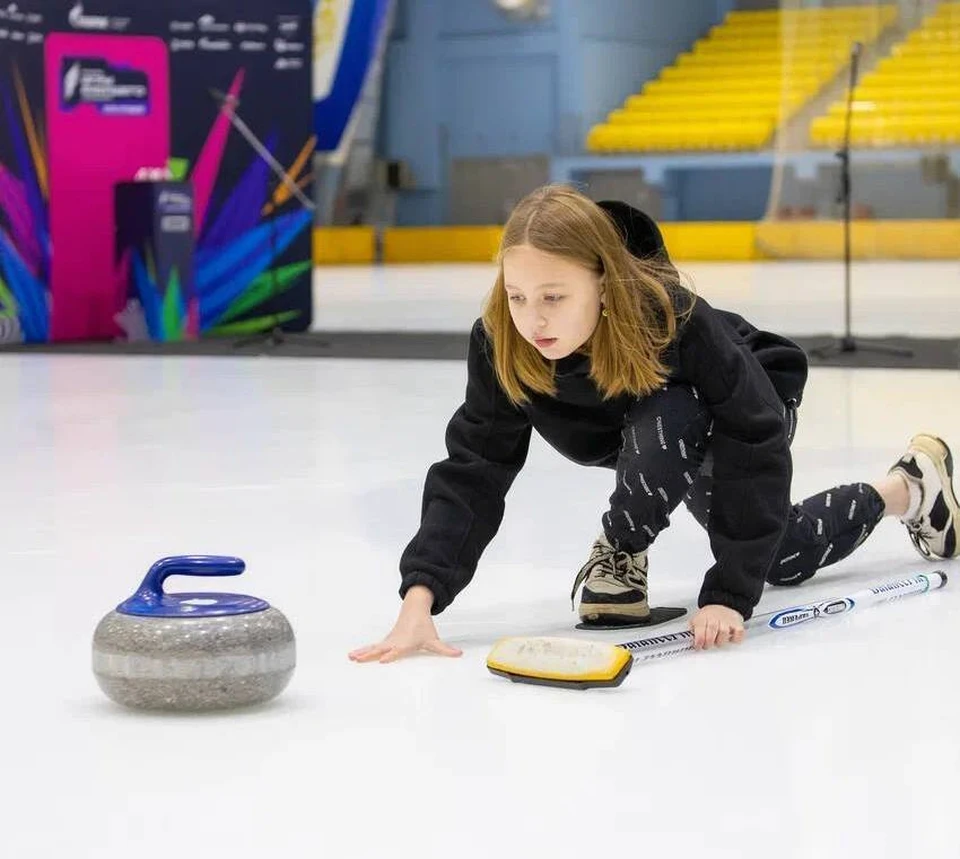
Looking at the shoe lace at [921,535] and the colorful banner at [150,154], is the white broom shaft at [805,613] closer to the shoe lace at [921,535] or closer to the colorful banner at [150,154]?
the shoe lace at [921,535]

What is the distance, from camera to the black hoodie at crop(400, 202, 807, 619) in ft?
6.81

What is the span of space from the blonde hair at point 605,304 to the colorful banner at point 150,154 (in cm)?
606

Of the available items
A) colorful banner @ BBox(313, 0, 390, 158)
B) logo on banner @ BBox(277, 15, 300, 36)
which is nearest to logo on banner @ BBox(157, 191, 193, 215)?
logo on banner @ BBox(277, 15, 300, 36)

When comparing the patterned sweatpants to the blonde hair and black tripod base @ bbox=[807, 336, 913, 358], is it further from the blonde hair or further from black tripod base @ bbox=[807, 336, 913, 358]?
black tripod base @ bbox=[807, 336, 913, 358]

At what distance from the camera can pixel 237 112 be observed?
331 inches

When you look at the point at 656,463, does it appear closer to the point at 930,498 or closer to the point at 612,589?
the point at 612,589

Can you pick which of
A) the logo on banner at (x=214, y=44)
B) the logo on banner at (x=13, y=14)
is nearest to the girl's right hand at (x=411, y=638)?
the logo on banner at (x=13, y=14)

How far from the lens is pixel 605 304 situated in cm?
202

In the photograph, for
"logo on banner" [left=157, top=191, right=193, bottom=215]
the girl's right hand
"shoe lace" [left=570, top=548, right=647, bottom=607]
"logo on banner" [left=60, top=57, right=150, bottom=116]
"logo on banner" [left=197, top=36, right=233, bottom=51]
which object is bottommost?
the girl's right hand

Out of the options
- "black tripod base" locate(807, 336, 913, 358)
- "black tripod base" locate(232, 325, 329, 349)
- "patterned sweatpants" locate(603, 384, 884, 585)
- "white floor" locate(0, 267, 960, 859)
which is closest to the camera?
"white floor" locate(0, 267, 960, 859)

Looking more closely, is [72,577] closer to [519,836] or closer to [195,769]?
[195,769]

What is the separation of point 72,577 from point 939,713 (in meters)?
1.30

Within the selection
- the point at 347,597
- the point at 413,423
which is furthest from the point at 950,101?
the point at 347,597

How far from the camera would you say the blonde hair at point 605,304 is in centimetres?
198
